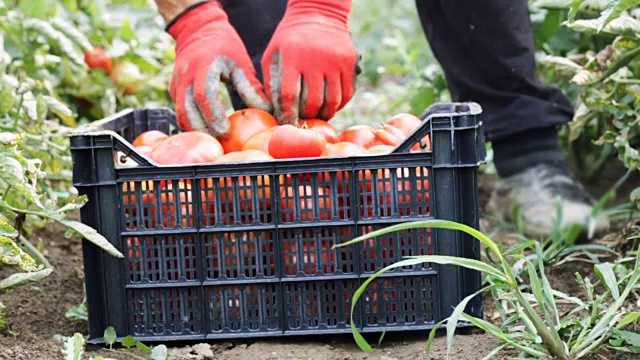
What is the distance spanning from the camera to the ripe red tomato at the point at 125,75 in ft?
10.8

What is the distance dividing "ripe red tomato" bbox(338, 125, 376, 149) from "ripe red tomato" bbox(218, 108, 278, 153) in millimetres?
163

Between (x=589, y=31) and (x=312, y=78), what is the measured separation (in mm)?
632

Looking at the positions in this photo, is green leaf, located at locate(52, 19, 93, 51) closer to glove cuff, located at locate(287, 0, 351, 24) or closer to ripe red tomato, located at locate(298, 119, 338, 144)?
glove cuff, located at locate(287, 0, 351, 24)

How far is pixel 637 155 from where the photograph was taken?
79.5 inches

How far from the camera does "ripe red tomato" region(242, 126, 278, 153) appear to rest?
1892 mm

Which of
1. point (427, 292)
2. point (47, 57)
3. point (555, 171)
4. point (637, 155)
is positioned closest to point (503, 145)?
point (555, 171)

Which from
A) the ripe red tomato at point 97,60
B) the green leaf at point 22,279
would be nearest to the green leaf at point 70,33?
the ripe red tomato at point 97,60

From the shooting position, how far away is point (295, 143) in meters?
1.79

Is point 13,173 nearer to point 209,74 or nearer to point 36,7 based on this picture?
point 209,74

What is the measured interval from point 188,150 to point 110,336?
39 cm

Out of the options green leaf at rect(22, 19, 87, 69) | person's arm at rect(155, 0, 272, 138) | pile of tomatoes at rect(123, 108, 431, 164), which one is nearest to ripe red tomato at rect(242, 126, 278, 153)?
pile of tomatoes at rect(123, 108, 431, 164)

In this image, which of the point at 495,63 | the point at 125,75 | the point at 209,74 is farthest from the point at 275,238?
the point at 125,75

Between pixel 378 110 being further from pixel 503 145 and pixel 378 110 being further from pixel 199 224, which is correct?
pixel 199 224

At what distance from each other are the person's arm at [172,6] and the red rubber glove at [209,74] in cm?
4
